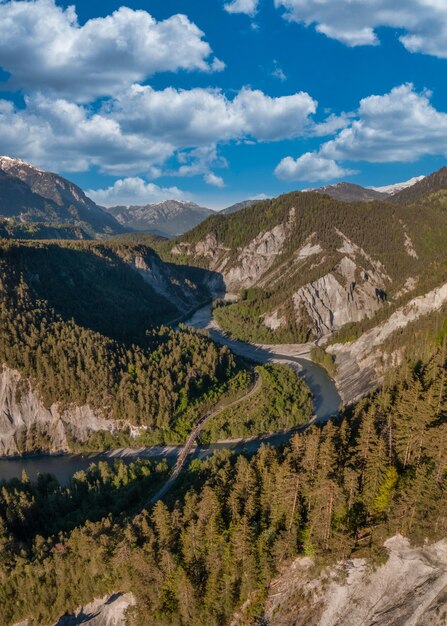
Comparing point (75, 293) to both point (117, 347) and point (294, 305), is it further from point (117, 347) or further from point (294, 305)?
point (294, 305)

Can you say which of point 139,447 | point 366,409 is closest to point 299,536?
point 366,409

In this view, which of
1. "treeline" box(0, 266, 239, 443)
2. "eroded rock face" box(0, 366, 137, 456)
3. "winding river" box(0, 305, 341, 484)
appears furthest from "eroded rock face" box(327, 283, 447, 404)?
"eroded rock face" box(0, 366, 137, 456)

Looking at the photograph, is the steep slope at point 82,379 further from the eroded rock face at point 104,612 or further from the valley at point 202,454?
the eroded rock face at point 104,612

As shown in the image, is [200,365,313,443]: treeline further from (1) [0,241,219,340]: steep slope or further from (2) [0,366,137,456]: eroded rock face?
(1) [0,241,219,340]: steep slope

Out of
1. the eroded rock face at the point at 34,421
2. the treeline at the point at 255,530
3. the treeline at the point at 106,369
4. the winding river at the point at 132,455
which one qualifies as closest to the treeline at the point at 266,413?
the winding river at the point at 132,455

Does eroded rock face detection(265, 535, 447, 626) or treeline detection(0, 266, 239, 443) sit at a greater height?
treeline detection(0, 266, 239, 443)

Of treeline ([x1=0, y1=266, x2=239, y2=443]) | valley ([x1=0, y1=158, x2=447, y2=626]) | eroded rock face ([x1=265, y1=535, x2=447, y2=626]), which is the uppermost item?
treeline ([x1=0, y1=266, x2=239, y2=443])
